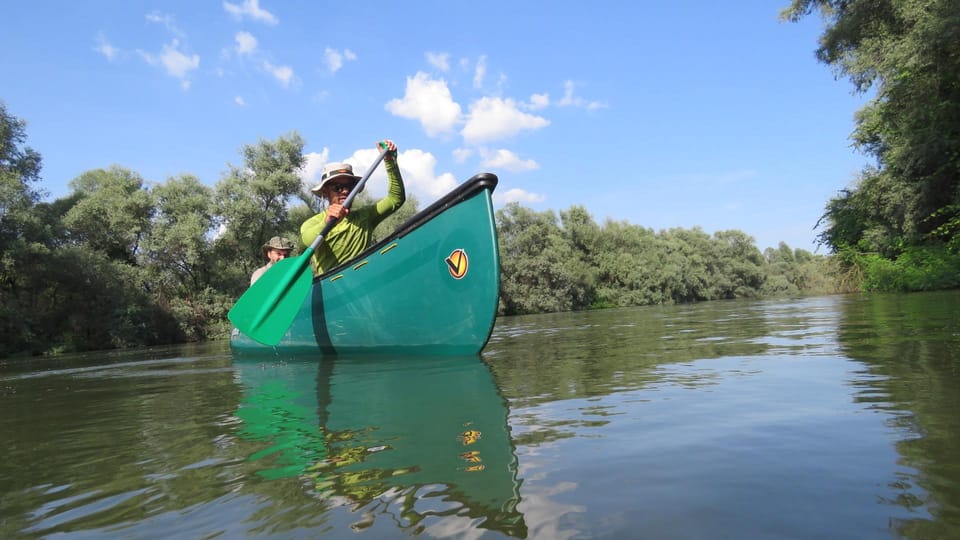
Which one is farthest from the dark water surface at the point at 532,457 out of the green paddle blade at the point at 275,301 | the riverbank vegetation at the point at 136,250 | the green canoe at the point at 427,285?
the riverbank vegetation at the point at 136,250

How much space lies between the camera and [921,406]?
7.06 ft

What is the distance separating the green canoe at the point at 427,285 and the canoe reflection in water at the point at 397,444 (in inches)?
37.4

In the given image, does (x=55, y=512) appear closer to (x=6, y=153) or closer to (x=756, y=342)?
(x=756, y=342)

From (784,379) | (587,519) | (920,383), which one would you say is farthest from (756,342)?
(587,519)

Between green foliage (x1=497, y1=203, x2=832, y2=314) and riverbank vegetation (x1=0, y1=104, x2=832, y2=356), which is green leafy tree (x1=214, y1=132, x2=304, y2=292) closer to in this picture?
riverbank vegetation (x1=0, y1=104, x2=832, y2=356)

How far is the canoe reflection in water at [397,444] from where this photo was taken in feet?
4.97

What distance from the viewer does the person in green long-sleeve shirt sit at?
20.0 ft

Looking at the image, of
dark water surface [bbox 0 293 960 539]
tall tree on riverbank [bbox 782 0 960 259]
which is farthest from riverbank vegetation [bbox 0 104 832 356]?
dark water surface [bbox 0 293 960 539]

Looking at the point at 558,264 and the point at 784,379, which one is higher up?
the point at 558,264

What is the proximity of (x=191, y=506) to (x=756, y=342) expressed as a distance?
187 inches

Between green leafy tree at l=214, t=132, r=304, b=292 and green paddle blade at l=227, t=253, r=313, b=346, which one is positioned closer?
green paddle blade at l=227, t=253, r=313, b=346

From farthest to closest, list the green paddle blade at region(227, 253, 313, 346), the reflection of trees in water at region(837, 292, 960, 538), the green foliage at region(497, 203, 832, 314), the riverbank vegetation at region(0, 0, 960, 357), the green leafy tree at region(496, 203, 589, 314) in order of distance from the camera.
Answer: the green foliage at region(497, 203, 832, 314)
the green leafy tree at region(496, 203, 589, 314)
the riverbank vegetation at region(0, 0, 960, 357)
the green paddle blade at region(227, 253, 313, 346)
the reflection of trees in water at region(837, 292, 960, 538)

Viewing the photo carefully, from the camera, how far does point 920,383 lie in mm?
2561

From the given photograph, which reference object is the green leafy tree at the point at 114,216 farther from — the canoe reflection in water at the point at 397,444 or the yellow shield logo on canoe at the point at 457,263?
the canoe reflection in water at the point at 397,444
